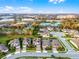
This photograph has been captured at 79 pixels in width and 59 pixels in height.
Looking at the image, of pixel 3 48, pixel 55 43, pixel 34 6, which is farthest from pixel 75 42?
pixel 3 48

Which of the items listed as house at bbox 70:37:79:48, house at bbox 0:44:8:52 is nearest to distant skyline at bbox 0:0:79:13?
house at bbox 70:37:79:48

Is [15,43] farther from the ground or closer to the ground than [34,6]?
closer to the ground

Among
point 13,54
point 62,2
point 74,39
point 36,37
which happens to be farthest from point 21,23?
point 74,39

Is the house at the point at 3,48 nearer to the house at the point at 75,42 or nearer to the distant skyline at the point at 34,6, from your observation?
the distant skyline at the point at 34,6

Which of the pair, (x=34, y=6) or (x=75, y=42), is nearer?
(x=75, y=42)

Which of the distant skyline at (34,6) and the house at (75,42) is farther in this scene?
the distant skyline at (34,6)

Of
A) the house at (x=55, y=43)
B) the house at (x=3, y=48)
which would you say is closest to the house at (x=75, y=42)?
the house at (x=55, y=43)

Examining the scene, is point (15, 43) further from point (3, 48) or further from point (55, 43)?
point (55, 43)

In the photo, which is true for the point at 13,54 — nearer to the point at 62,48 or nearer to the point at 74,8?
the point at 62,48
